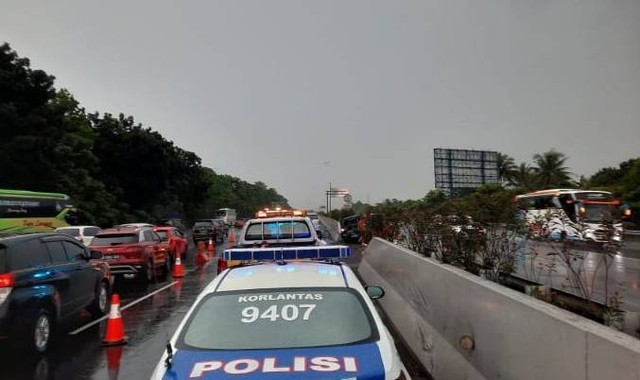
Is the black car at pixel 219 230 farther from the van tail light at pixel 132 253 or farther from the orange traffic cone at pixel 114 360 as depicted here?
the orange traffic cone at pixel 114 360

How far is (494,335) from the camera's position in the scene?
4.97 meters

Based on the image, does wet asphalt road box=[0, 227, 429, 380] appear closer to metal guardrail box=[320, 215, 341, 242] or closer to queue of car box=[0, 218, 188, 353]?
queue of car box=[0, 218, 188, 353]

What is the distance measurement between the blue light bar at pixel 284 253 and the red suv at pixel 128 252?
385 inches

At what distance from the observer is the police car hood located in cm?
345

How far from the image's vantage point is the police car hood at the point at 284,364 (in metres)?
3.45

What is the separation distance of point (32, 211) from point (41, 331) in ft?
53.1

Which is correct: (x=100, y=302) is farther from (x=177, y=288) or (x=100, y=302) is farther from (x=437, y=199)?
(x=437, y=199)

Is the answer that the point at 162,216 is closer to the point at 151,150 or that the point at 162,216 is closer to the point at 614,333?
the point at 151,150

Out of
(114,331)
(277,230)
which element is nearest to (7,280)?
(114,331)

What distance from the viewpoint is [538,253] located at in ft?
28.0

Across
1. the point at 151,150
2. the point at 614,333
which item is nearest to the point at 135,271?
the point at 614,333

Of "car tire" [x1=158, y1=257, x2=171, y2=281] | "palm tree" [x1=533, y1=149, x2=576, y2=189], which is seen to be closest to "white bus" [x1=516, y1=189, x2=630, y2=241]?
"car tire" [x1=158, y1=257, x2=171, y2=281]

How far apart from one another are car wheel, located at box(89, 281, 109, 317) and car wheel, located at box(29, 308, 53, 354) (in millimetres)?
2712

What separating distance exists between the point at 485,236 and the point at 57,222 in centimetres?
2093
